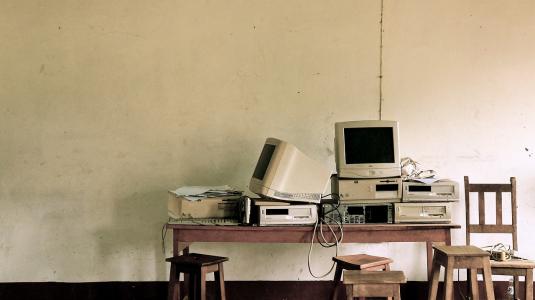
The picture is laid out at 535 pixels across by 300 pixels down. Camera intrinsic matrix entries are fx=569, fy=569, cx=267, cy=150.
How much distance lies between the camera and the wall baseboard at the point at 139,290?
3.81 meters

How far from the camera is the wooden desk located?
3.20 meters

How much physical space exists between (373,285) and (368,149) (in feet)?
3.04

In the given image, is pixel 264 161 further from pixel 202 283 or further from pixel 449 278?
pixel 449 278

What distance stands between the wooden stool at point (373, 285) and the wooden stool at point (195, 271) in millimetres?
822

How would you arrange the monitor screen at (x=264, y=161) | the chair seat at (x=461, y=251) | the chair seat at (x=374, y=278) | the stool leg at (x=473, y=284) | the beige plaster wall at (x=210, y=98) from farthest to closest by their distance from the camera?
the beige plaster wall at (x=210, y=98) → the monitor screen at (x=264, y=161) → the stool leg at (x=473, y=284) → the chair seat at (x=461, y=251) → the chair seat at (x=374, y=278)

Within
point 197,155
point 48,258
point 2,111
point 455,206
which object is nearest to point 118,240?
point 48,258

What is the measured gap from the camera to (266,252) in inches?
151

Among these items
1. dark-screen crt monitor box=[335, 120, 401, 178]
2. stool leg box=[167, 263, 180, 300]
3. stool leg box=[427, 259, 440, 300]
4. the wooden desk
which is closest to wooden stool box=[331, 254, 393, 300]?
the wooden desk

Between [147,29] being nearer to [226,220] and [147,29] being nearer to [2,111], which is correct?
[2,111]

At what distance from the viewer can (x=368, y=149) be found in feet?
10.9

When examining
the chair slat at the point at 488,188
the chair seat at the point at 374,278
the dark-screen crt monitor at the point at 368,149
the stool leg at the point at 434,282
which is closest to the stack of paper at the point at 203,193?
the dark-screen crt monitor at the point at 368,149

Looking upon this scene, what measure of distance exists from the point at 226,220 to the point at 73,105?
1371 millimetres

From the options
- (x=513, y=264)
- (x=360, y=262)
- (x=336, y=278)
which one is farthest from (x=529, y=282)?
(x=336, y=278)

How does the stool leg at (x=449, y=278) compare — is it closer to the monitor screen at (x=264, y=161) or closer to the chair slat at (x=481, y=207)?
the chair slat at (x=481, y=207)
